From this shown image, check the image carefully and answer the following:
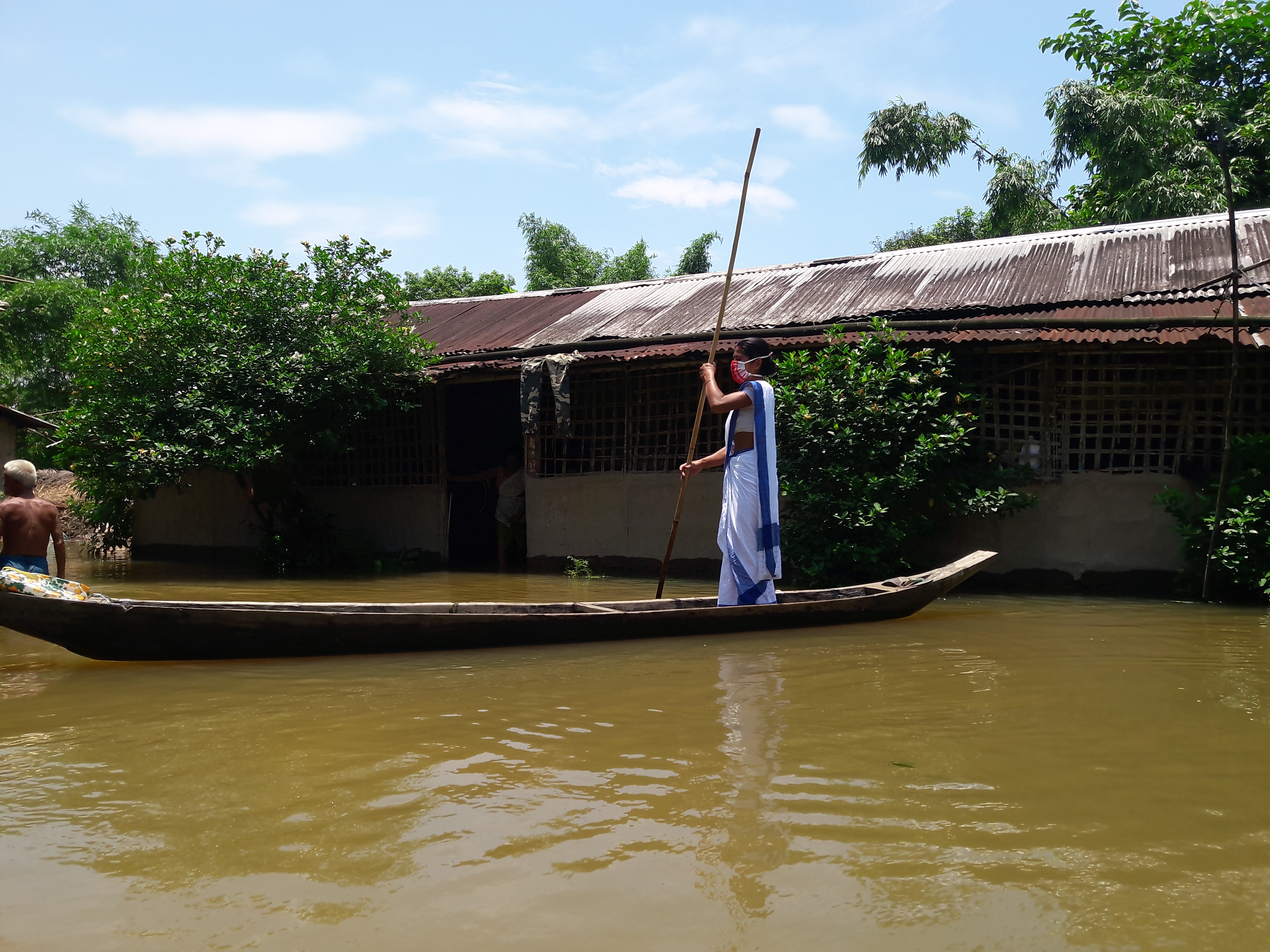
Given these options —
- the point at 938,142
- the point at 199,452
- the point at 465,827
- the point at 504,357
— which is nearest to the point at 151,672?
the point at 465,827

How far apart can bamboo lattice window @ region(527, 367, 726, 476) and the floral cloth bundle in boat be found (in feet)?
18.1

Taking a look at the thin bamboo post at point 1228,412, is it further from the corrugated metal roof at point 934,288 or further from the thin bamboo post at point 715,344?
the thin bamboo post at point 715,344

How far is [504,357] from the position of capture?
10.3 meters

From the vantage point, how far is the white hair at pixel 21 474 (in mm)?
5328

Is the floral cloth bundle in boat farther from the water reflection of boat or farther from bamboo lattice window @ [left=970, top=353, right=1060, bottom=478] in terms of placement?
bamboo lattice window @ [left=970, top=353, right=1060, bottom=478]

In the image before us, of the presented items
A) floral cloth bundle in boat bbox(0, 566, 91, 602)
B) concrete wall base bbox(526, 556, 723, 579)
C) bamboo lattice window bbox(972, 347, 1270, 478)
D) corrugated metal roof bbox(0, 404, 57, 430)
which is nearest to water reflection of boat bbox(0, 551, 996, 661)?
floral cloth bundle in boat bbox(0, 566, 91, 602)

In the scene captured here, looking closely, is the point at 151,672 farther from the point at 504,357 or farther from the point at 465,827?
the point at 504,357

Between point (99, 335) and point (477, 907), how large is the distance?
30.3ft

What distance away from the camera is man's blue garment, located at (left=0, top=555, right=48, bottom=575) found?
17.3ft

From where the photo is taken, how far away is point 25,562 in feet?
17.3

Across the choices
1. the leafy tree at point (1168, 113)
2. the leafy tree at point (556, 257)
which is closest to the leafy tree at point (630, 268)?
the leafy tree at point (556, 257)

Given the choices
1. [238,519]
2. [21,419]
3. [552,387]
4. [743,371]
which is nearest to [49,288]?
[21,419]

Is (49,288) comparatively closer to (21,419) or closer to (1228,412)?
(21,419)

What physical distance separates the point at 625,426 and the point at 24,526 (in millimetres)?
5600
